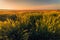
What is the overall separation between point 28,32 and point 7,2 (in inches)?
39.4

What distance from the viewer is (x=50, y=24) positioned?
2.31 meters

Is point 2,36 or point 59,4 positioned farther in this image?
point 59,4

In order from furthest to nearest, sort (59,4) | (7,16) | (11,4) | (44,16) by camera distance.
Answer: (59,4) < (11,4) < (7,16) < (44,16)

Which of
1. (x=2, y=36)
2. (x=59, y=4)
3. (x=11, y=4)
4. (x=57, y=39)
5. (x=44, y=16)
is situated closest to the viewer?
(x=2, y=36)

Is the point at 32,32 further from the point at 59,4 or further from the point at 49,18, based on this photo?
the point at 59,4

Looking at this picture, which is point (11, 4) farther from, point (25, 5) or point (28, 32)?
point (28, 32)

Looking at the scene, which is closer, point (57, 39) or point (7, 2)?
point (57, 39)

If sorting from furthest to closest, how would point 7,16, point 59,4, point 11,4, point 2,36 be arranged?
point 59,4, point 11,4, point 7,16, point 2,36

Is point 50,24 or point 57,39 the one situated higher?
point 50,24

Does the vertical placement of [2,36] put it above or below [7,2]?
below

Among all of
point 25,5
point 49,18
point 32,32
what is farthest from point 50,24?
point 25,5

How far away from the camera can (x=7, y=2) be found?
3059mm

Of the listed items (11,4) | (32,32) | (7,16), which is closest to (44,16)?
(32,32)

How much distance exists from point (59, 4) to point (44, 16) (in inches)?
33.6
